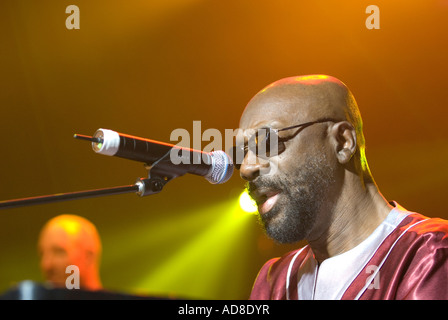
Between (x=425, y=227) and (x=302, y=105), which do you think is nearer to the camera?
(x=425, y=227)

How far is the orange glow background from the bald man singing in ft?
8.66

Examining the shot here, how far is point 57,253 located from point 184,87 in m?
2.16

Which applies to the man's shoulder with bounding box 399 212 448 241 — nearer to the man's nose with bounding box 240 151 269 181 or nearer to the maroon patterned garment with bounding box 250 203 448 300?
the maroon patterned garment with bounding box 250 203 448 300

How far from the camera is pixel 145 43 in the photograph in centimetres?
514

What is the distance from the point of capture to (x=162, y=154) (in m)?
1.80

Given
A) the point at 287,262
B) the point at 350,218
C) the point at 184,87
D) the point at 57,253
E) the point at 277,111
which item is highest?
the point at 184,87

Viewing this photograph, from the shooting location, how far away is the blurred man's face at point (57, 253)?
4.02 metres

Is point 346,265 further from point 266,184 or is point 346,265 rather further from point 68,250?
point 68,250

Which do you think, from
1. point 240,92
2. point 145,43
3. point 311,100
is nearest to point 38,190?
point 145,43

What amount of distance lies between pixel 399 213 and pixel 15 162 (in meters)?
4.54

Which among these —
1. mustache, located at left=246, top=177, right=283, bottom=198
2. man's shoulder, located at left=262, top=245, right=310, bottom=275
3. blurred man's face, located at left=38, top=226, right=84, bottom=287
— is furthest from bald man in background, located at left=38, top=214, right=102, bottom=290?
mustache, located at left=246, top=177, right=283, bottom=198

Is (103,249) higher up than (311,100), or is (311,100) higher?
(311,100)

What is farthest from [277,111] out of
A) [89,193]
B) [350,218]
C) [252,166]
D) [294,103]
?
[89,193]
